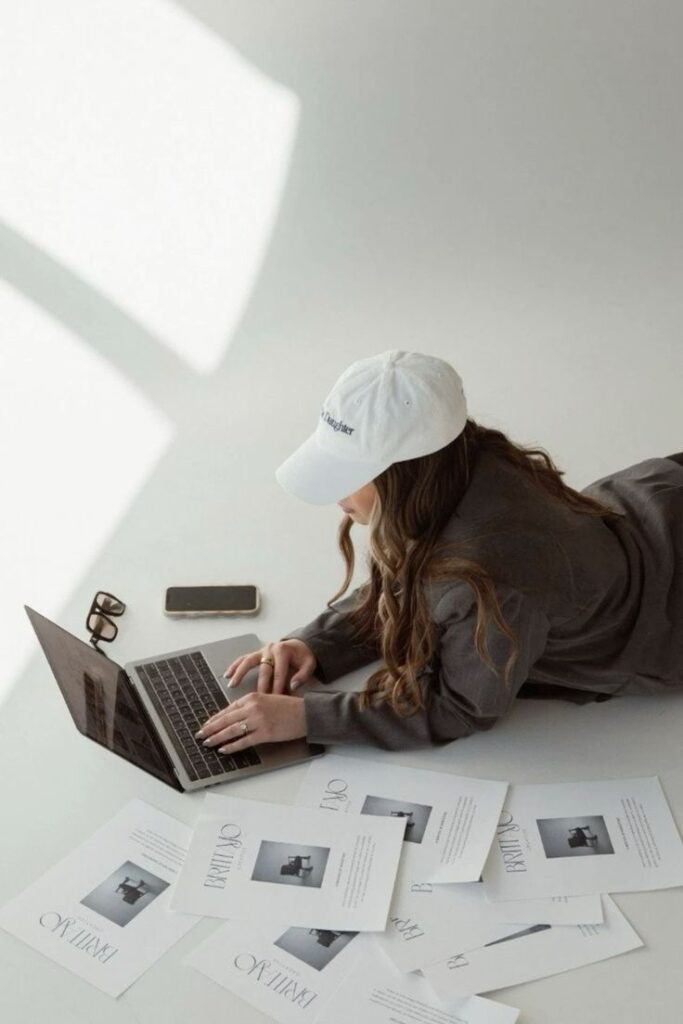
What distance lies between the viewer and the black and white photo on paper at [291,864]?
5.91 feet

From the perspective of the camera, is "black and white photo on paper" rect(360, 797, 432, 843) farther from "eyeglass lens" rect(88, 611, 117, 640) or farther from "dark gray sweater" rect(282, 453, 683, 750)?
"eyeglass lens" rect(88, 611, 117, 640)

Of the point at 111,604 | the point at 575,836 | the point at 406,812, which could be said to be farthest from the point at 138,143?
the point at 575,836

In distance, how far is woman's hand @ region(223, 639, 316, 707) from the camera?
2082 millimetres

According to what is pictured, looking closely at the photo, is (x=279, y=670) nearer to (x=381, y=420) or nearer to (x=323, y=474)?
(x=323, y=474)

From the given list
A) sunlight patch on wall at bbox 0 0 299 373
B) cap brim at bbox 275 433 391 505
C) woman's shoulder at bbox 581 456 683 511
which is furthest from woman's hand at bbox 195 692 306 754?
sunlight patch on wall at bbox 0 0 299 373

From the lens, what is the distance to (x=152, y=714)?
2027 millimetres

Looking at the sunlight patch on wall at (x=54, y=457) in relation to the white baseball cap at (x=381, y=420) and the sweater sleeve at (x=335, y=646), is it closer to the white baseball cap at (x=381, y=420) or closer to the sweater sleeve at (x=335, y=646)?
the sweater sleeve at (x=335, y=646)

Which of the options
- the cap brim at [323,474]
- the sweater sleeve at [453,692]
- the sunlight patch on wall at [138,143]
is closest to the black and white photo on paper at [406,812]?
the sweater sleeve at [453,692]

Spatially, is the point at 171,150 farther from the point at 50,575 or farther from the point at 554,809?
the point at 554,809

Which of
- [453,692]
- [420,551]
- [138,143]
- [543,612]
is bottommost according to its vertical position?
[453,692]

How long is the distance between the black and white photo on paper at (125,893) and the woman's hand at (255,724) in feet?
0.75

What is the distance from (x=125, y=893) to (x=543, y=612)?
0.68 metres

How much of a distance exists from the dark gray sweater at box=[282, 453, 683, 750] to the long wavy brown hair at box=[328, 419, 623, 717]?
2 cm

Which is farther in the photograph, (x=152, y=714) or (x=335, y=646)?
(x=335, y=646)
